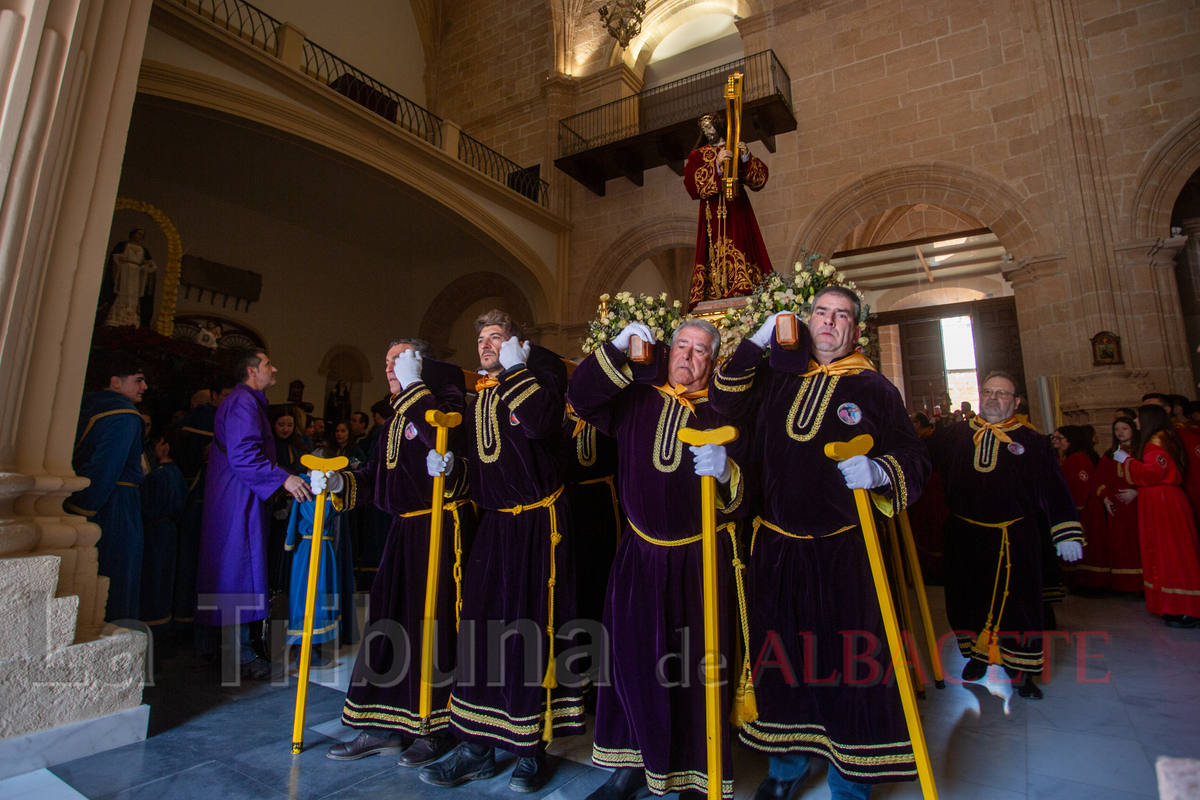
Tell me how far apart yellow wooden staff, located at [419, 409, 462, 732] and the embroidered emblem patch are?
1.42 meters

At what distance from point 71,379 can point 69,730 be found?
141 cm

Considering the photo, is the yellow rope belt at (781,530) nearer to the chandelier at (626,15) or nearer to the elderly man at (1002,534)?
the elderly man at (1002,534)

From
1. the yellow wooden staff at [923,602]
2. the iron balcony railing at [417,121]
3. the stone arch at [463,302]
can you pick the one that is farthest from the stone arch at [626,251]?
the yellow wooden staff at [923,602]

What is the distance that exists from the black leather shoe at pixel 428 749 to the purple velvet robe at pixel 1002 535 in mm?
2598

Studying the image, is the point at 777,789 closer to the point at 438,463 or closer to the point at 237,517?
the point at 438,463

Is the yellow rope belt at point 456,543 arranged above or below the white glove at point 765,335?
below

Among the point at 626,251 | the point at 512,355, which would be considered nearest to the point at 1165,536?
the point at 512,355

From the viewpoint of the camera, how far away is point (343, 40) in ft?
36.8

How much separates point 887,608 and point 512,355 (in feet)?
4.99

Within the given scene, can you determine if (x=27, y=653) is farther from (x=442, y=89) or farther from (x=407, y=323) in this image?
(x=442, y=89)

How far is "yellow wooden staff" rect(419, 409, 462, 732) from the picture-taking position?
2.41 m

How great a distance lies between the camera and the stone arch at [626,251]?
35.2ft

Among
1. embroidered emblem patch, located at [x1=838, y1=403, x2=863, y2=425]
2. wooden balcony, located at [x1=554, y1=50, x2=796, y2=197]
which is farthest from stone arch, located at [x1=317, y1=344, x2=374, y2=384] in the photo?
embroidered emblem patch, located at [x1=838, y1=403, x2=863, y2=425]

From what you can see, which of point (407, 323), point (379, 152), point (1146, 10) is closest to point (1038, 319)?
point (1146, 10)
